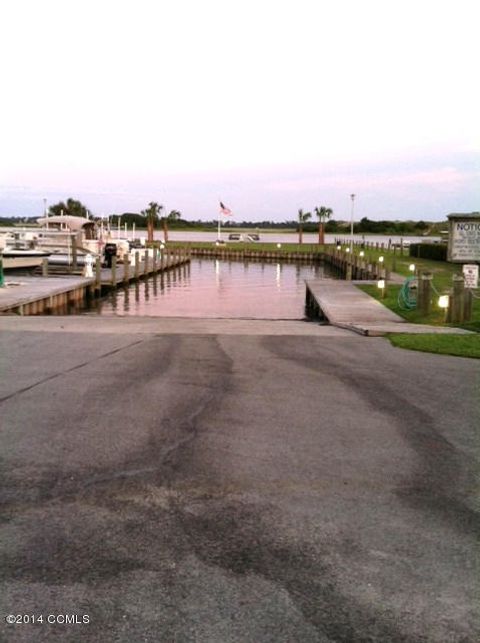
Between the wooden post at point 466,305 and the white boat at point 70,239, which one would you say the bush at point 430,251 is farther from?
the wooden post at point 466,305

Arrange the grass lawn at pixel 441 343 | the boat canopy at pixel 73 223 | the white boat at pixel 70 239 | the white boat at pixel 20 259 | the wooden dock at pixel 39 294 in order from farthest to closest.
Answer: the boat canopy at pixel 73 223 → the white boat at pixel 70 239 → the white boat at pixel 20 259 → the wooden dock at pixel 39 294 → the grass lawn at pixel 441 343

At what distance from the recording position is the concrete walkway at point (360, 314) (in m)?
14.7

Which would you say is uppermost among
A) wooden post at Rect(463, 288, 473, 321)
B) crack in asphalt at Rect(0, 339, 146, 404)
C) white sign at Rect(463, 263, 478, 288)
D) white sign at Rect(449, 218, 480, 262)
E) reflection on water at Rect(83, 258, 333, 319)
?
white sign at Rect(449, 218, 480, 262)

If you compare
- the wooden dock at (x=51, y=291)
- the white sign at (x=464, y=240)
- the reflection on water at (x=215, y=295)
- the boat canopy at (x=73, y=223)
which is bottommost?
the reflection on water at (x=215, y=295)

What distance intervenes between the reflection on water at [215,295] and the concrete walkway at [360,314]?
2777 mm

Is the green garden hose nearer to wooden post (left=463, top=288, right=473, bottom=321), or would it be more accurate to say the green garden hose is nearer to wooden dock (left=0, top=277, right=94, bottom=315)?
wooden post (left=463, top=288, right=473, bottom=321)

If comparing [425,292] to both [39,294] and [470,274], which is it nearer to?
[470,274]

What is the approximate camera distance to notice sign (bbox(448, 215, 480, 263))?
16484 mm

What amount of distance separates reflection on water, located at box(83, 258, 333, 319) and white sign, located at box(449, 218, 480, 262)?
11.7 meters

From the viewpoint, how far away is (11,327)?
14453mm

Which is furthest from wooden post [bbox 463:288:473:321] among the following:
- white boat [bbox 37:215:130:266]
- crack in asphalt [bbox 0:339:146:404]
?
white boat [bbox 37:215:130:266]

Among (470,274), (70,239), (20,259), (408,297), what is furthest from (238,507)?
(70,239)

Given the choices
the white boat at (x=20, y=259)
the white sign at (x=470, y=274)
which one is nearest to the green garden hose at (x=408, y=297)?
the white sign at (x=470, y=274)

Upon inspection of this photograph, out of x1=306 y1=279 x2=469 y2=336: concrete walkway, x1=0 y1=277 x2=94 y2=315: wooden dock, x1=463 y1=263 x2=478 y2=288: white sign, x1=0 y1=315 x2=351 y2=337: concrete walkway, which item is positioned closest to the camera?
x1=0 y1=315 x2=351 y2=337: concrete walkway
